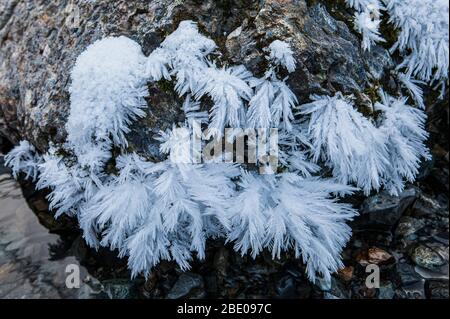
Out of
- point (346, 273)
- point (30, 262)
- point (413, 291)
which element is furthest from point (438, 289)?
point (30, 262)

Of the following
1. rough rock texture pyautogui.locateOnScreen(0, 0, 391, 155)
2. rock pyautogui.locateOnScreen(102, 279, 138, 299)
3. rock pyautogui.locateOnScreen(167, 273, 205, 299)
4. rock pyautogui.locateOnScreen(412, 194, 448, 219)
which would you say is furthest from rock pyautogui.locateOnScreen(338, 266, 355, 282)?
rock pyautogui.locateOnScreen(102, 279, 138, 299)

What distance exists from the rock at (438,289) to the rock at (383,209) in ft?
1.62

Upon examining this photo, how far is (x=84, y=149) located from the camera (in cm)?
277

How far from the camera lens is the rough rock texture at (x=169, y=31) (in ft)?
8.59

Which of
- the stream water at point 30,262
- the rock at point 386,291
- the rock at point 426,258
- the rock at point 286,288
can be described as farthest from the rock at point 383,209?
the stream water at point 30,262

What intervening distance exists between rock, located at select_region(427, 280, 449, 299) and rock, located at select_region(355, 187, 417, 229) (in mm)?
494

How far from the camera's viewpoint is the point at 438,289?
288 centimetres

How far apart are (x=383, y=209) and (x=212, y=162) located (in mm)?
1373

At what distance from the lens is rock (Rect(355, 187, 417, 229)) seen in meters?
3.01

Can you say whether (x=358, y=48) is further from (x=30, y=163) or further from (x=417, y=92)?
(x=30, y=163)

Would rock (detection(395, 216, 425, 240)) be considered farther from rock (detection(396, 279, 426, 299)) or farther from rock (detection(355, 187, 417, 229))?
rock (detection(396, 279, 426, 299))

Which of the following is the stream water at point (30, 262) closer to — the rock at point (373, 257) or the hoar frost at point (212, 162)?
the hoar frost at point (212, 162)

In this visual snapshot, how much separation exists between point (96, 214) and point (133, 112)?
0.71 m
